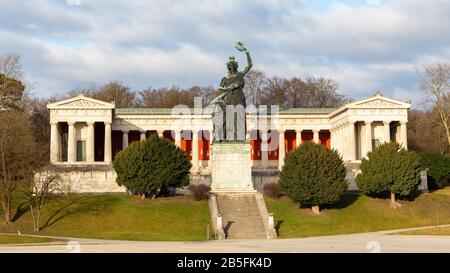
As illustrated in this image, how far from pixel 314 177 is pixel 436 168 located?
68.3 ft

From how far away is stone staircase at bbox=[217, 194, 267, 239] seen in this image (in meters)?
41.7

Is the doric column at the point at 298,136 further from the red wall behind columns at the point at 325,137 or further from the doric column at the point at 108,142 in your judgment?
the doric column at the point at 108,142

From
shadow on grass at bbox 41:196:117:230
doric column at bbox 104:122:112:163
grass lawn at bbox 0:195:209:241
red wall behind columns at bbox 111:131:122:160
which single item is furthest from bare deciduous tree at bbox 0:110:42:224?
red wall behind columns at bbox 111:131:122:160

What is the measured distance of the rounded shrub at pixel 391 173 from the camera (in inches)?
2197

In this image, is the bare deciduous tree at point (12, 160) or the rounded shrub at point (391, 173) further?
the rounded shrub at point (391, 173)

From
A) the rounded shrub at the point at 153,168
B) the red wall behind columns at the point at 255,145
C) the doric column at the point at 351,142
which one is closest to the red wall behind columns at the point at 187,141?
the red wall behind columns at the point at 255,145

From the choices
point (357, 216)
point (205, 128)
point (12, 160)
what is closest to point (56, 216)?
point (12, 160)

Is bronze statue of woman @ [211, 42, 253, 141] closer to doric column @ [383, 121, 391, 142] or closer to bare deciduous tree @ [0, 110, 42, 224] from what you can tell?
bare deciduous tree @ [0, 110, 42, 224]

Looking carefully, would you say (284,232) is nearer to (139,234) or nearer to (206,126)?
(139,234)

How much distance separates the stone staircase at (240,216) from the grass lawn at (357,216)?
7.03 ft

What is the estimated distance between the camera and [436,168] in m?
67.9

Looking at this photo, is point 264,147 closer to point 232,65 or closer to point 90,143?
point 90,143

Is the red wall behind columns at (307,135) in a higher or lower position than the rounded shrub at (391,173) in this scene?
higher
